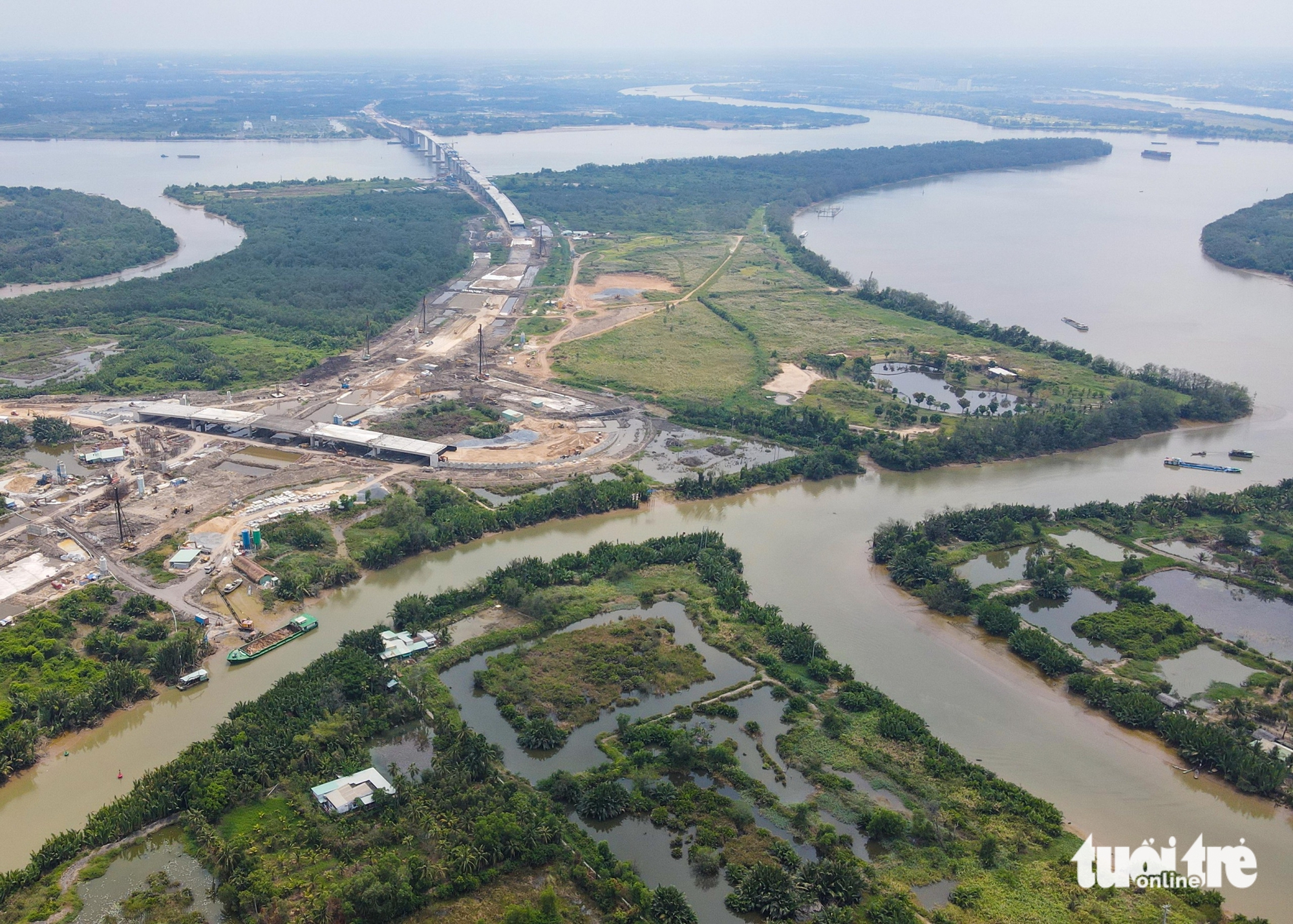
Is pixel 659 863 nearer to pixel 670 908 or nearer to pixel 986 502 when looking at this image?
pixel 670 908

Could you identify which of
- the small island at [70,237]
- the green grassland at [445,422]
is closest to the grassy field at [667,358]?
the green grassland at [445,422]

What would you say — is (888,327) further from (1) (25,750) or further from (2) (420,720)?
(1) (25,750)

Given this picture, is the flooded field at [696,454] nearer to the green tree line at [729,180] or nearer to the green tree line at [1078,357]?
the green tree line at [1078,357]

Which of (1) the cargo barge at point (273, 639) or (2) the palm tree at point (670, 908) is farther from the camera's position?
(1) the cargo barge at point (273, 639)

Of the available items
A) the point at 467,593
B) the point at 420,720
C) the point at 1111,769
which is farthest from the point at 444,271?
the point at 1111,769

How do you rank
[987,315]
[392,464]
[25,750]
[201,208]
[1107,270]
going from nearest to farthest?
[25,750], [392,464], [987,315], [1107,270], [201,208]

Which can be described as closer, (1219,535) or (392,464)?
(1219,535)

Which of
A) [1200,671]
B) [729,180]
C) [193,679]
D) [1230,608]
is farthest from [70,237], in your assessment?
[1230,608]
